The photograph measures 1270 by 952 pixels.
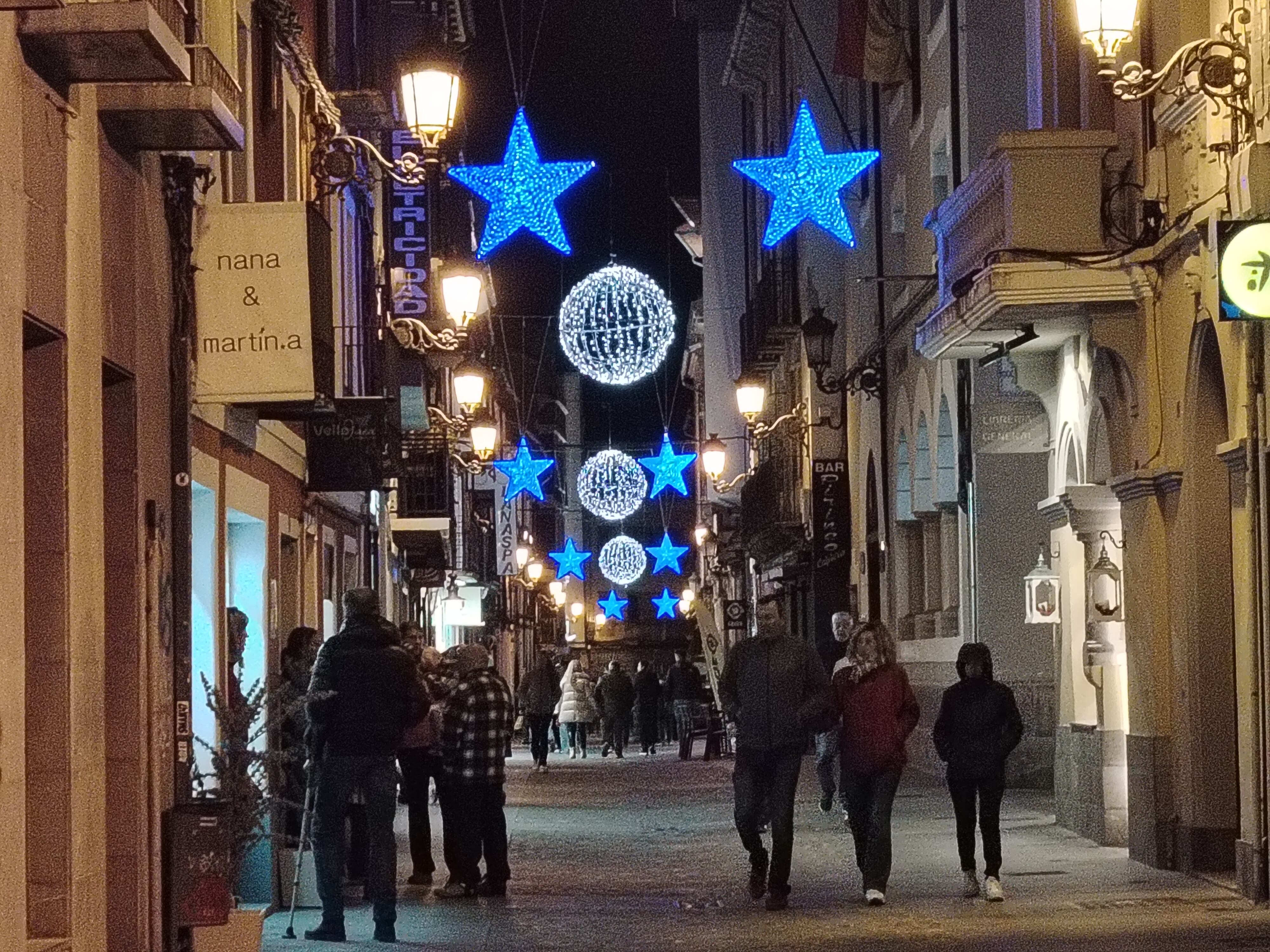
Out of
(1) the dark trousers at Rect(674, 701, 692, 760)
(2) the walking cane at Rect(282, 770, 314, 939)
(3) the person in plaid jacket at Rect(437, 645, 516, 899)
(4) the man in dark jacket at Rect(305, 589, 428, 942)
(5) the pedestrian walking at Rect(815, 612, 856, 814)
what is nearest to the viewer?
(4) the man in dark jacket at Rect(305, 589, 428, 942)

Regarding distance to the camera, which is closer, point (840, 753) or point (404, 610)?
point (840, 753)

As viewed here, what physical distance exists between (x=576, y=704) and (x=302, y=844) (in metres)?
29.5

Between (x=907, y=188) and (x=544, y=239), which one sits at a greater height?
(x=907, y=188)

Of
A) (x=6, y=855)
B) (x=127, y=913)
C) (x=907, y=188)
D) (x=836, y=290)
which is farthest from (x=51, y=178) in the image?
(x=836, y=290)

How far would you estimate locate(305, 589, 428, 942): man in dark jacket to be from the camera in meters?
15.0

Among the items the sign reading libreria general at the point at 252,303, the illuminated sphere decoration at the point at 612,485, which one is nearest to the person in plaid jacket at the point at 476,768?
A: the sign reading libreria general at the point at 252,303

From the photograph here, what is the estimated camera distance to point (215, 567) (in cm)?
1719

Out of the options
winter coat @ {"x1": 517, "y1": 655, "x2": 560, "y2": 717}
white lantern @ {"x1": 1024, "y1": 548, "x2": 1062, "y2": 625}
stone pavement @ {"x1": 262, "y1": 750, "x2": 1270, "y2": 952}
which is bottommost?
stone pavement @ {"x1": 262, "y1": 750, "x2": 1270, "y2": 952}

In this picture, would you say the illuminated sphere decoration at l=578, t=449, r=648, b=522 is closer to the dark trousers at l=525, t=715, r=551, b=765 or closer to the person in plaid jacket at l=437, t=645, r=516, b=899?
the dark trousers at l=525, t=715, r=551, b=765

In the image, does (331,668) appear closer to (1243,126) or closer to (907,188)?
(1243,126)

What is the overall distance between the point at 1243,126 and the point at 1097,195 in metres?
3.72

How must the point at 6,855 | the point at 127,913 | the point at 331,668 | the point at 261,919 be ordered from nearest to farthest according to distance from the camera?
1. the point at 6,855
2. the point at 127,913
3. the point at 261,919
4. the point at 331,668

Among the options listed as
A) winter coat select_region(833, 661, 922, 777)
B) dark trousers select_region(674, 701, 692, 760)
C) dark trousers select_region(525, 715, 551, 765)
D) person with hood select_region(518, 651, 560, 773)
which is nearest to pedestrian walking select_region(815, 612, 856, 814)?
winter coat select_region(833, 661, 922, 777)

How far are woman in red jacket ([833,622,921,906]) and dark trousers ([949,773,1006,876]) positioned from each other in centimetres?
43
